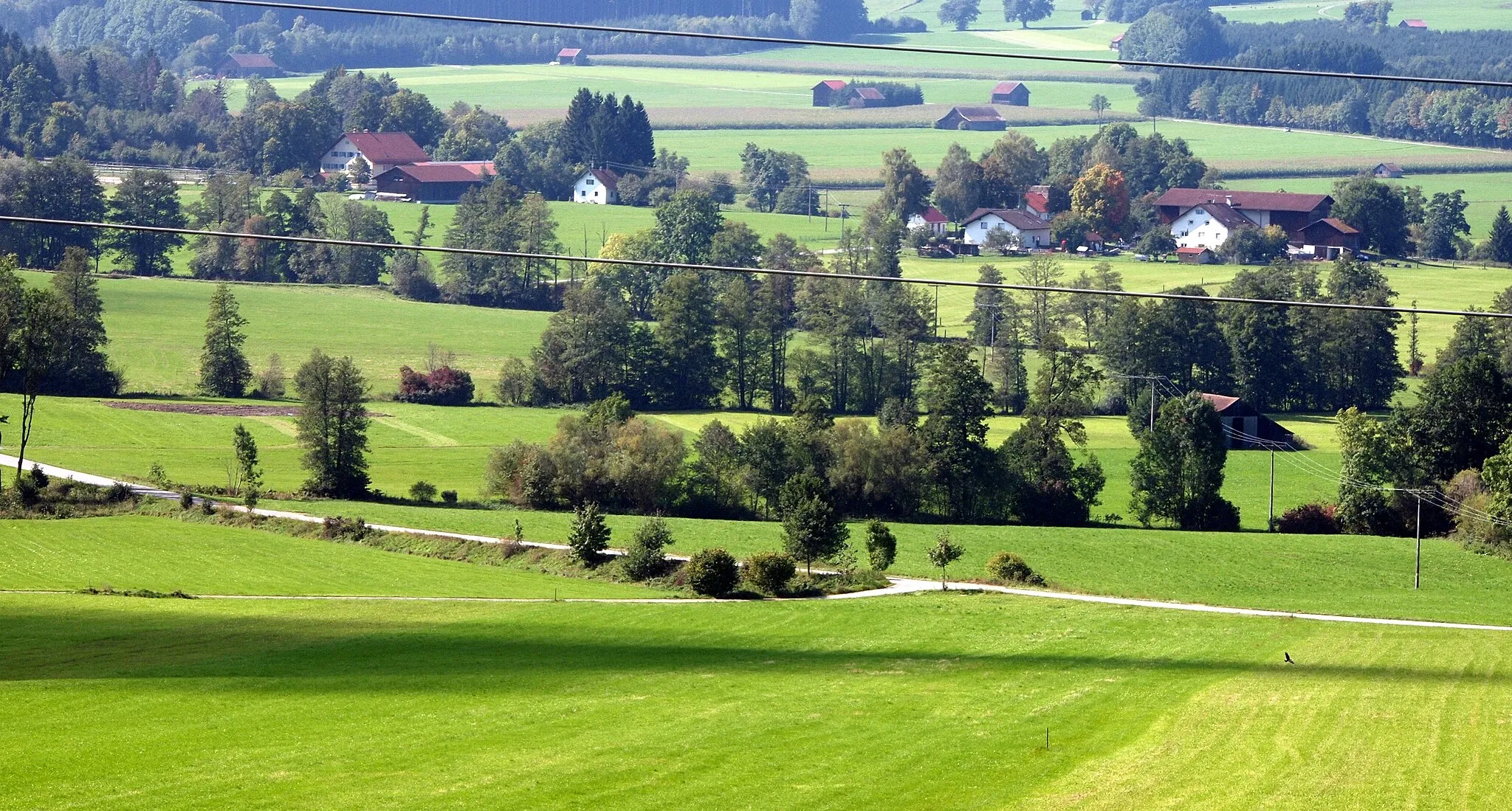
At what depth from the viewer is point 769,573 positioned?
171ft

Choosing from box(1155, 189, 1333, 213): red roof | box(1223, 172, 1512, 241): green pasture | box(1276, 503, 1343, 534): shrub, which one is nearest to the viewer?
box(1276, 503, 1343, 534): shrub

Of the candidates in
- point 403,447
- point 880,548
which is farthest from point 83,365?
point 880,548

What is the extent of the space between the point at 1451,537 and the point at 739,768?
1933 inches

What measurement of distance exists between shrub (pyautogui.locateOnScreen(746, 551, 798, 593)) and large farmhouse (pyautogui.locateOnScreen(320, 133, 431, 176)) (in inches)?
4741

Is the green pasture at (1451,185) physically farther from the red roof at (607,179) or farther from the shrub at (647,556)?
the shrub at (647,556)

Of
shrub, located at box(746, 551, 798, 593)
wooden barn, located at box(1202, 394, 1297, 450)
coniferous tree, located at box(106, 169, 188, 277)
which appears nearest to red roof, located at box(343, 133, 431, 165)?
coniferous tree, located at box(106, 169, 188, 277)

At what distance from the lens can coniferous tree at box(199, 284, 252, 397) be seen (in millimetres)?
91938

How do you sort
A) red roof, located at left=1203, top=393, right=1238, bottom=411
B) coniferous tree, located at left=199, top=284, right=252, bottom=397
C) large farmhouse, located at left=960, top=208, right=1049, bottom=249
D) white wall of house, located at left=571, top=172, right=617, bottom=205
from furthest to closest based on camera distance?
white wall of house, located at left=571, top=172, right=617, bottom=205 < large farmhouse, located at left=960, top=208, right=1049, bottom=249 < coniferous tree, located at left=199, top=284, right=252, bottom=397 < red roof, located at left=1203, top=393, right=1238, bottom=411

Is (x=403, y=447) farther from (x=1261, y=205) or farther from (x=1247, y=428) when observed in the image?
(x=1261, y=205)

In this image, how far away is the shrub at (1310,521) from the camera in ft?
234

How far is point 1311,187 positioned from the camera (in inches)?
6393

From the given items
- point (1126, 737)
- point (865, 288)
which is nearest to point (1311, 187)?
point (865, 288)

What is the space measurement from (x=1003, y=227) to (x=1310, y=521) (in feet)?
260

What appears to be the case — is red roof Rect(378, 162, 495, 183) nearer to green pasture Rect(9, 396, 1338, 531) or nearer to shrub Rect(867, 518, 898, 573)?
green pasture Rect(9, 396, 1338, 531)
